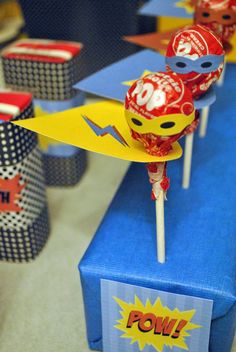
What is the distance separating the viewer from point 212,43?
938 mm

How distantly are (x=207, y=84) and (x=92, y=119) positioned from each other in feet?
0.84

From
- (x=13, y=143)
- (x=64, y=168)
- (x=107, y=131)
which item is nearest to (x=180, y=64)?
(x=107, y=131)

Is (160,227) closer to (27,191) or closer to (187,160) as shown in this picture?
(187,160)

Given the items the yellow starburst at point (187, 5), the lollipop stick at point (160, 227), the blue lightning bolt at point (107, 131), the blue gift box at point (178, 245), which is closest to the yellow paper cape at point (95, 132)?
the blue lightning bolt at point (107, 131)

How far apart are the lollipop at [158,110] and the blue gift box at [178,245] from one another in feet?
0.85

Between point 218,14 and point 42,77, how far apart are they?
0.62m

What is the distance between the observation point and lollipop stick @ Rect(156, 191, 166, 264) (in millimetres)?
903

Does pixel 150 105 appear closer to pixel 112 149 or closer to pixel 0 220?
pixel 112 149

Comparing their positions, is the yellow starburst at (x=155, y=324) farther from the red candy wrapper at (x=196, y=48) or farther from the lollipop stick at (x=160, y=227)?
the red candy wrapper at (x=196, y=48)

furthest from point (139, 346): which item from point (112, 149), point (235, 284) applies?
point (112, 149)

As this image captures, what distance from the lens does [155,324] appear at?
38.1 inches

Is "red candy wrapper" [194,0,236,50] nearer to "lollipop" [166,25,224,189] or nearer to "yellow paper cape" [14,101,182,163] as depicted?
"lollipop" [166,25,224,189]

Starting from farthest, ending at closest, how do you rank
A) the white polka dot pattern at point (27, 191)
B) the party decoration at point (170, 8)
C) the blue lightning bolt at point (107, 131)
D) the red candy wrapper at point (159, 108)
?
the party decoration at point (170, 8), the white polka dot pattern at point (27, 191), the blue lightning bolt at point (107, 131), the red candy wrapper at point (159, 108)

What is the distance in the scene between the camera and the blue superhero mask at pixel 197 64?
0.95 meters
